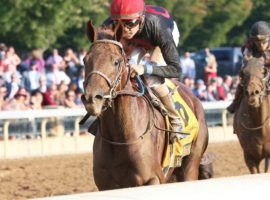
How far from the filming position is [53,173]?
13961mm

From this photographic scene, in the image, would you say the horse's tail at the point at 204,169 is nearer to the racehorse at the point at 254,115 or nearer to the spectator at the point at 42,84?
the racehorse at the point at 254,115

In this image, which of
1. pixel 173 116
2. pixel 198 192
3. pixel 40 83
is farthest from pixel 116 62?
pixel 40 83

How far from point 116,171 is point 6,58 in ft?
36.7

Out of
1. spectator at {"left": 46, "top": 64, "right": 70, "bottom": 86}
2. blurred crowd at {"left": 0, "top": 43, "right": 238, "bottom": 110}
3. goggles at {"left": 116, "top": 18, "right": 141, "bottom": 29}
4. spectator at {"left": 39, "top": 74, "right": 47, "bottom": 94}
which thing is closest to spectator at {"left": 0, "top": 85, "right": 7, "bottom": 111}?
blurred crowd at {"left": 0, "top": 43, "right": 238, "bottom": 110}

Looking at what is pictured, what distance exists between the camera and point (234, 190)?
507cm

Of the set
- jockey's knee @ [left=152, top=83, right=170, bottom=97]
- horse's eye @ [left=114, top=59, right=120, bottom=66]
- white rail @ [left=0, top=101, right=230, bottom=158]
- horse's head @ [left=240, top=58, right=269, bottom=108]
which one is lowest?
white rail @ [left=0, top=101, right=230, bottom=158]

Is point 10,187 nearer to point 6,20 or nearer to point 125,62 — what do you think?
point 125,62

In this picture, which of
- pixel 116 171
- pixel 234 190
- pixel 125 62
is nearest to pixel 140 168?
pixel 116 171

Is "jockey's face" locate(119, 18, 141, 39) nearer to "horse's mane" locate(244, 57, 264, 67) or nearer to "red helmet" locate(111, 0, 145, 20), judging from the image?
"red helmet" locate(111, 0, 145, 20)

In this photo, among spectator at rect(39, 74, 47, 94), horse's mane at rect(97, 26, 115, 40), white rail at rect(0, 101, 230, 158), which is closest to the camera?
horse's mane at rect(97, 26, 115, 40)

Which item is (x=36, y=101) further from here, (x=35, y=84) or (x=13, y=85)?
(x=35, y=84)

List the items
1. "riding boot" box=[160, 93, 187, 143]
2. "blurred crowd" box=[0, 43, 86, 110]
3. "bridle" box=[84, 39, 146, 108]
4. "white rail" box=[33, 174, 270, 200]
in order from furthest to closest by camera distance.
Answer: "blurred crowd" box=[0, 43, 86, 110], "riding boot" box=[160, 93, 187, 143], "bridle" box=[84, 39, 146, 108], "white rail" box=[33, 174, 270, 200]

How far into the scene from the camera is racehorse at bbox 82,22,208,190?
7.55 metres

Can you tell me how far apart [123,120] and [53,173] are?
609cm
